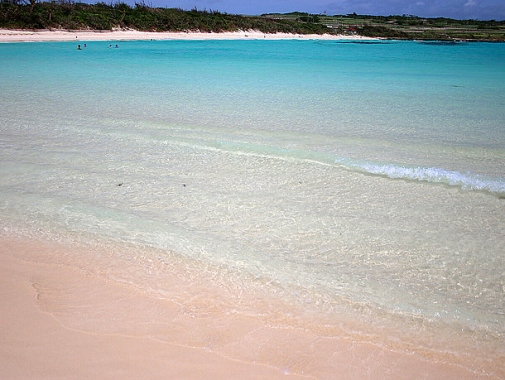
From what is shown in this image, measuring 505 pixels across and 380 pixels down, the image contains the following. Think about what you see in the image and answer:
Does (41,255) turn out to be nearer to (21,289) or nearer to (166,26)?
(21,289)

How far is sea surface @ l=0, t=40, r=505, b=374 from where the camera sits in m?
2.34

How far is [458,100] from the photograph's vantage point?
10.2 m

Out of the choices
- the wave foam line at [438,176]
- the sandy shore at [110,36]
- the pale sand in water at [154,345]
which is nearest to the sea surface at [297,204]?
the wave foam line at [438,176]

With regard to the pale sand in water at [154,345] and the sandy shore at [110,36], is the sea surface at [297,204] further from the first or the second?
the sandy shore at [110,36]

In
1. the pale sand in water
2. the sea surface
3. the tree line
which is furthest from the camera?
the tree line

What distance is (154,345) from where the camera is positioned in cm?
194

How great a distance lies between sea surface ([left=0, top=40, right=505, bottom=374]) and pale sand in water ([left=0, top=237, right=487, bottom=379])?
0.14m

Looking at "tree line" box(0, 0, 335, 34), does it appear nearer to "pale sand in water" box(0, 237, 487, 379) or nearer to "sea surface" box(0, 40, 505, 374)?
"sea surface" box(0, 40, 505, 374)

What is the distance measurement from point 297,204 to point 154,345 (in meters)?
2.08

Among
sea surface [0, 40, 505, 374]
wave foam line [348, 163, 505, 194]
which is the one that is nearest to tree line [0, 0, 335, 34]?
sea surface [0, 40, 505, 374]

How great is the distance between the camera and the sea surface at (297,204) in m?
2.34

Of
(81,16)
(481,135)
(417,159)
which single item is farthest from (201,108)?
(81,16)

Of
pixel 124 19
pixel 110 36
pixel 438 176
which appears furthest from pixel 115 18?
pixel 438 176

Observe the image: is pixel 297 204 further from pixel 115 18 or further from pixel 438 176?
pixel 115 18
